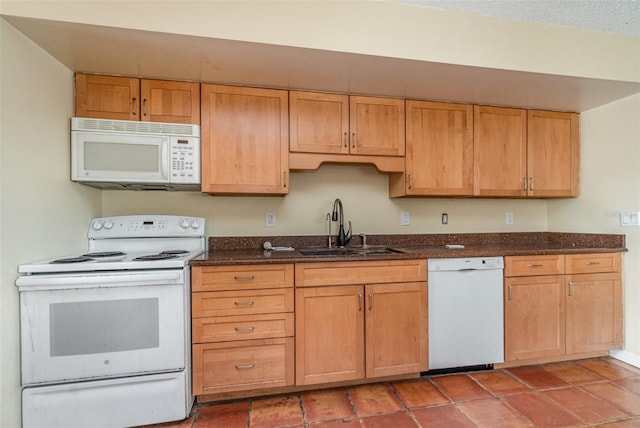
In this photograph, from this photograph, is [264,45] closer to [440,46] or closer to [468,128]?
[440,46]

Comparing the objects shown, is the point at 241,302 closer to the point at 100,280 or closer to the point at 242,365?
the point at 242,365

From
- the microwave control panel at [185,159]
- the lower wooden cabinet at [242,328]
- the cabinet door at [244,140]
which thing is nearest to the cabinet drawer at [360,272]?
the lower wooden cabinet at [242,328]

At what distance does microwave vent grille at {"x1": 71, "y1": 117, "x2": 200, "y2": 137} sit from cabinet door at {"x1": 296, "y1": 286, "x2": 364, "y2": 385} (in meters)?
1.30

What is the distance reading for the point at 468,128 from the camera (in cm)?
245

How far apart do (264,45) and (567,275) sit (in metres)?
2.63

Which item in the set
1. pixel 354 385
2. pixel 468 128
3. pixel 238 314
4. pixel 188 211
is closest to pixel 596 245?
pixel 468 128

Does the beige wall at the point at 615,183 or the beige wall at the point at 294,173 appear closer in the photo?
the beige wall at the point at 294,173

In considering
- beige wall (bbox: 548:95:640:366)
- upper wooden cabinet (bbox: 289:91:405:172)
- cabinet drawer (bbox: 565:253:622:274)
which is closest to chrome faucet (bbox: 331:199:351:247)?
upper wooden cabinet (bbox: 289:91:405:172)

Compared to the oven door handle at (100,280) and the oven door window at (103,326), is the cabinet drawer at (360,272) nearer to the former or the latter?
the oven door handle at (100,280)

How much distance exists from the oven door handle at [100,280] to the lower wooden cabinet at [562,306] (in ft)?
7.34

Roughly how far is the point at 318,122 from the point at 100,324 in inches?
71.4

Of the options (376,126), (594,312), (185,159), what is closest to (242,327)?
(185,159)

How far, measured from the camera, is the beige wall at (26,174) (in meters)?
1.43

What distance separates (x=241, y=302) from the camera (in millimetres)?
1813
